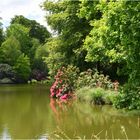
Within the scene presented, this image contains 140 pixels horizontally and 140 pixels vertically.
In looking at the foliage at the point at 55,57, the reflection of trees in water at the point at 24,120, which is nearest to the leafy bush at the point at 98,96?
the reflection of trees in water at the point at 24,120

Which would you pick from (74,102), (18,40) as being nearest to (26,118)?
(74,102)

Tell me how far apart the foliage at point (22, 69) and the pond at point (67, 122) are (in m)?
38.1

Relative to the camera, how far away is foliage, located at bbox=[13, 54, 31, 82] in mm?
61906

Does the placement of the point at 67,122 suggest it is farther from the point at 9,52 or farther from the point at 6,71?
the point at 9,52

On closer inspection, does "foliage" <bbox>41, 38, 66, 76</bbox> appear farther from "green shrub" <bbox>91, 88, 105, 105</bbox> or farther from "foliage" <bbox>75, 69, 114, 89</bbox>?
"green shrub" <bbox>91, 88, 105, 105</bbox>

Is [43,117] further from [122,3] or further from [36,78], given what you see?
[36,78]

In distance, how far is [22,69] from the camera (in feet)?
205

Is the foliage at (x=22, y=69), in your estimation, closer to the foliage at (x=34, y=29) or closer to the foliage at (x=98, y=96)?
the foliage at (x=34, y=29)

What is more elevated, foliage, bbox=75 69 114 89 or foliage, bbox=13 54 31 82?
foliage, bbox=13 54 31 82

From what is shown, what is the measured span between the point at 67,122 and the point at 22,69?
45582 millimetres

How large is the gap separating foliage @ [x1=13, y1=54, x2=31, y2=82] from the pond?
125 ft

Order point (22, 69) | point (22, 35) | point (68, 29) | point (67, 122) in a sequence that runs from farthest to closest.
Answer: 1. point (22, 35)
2. point (22, 69)
3. point (68, 29)
4. point (67, 122)

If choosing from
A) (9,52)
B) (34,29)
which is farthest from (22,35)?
(34,29)

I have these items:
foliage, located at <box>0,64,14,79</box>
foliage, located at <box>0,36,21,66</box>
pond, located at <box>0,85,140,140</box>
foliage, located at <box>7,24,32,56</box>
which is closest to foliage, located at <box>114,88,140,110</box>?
pond, located at <box>0,85,140,140</box>
